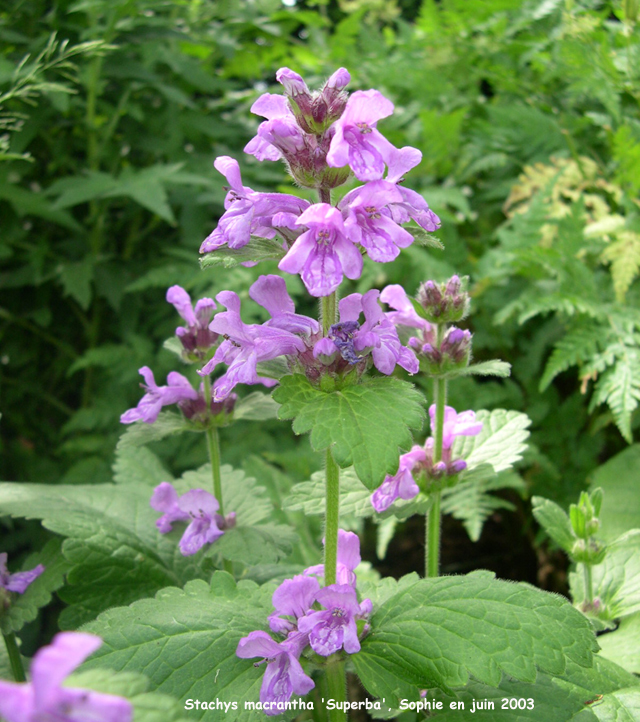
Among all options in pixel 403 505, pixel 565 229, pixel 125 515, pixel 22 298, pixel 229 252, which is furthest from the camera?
pixel 22 298

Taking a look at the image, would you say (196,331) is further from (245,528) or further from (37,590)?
(37,590)

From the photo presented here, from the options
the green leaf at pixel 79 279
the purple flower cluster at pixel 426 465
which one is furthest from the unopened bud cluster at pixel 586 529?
the green leaf at pixel 79 279

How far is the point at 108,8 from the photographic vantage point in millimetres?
2781

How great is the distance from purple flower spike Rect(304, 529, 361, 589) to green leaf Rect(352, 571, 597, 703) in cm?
14

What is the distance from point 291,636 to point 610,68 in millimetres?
2551

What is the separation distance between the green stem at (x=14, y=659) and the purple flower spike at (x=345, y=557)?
690mm

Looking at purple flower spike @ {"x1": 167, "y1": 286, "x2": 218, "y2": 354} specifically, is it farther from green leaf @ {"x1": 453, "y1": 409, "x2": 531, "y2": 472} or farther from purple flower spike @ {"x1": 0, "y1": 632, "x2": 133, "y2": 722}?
purple flower spike @ {"x1": 0, "y1": 632, "x2": 133, "y2": 722}

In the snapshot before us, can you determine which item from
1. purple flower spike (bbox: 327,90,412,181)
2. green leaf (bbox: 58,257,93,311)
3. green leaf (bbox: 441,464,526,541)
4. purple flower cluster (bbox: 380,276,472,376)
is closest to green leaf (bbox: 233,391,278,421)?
purple flower cluster (bbox: 380,276,472,376)

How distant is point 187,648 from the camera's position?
3.66ft

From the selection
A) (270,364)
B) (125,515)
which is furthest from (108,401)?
(270,364)

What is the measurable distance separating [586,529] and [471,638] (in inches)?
22.8

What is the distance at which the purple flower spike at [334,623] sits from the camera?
1075mm

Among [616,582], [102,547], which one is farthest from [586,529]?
[102,547]

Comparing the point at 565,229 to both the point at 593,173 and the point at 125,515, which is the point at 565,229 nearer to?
the point at 593,173
